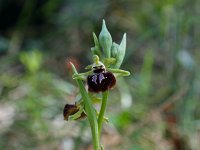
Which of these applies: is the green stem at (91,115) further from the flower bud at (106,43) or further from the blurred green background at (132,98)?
the blurred green background at (132,98)

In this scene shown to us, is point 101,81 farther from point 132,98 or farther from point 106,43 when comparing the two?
point 132,98

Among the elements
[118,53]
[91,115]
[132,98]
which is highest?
[118,53]

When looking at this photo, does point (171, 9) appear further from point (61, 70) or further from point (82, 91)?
point (82, 91)

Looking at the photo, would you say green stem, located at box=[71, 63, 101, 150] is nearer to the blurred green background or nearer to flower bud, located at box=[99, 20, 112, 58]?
flower bud, located at box=[99, 20, 112, 58]

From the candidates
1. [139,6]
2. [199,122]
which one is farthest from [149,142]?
[139,6]

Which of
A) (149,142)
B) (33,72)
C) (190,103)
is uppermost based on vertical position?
(33,72)

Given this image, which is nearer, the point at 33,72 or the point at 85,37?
the point at 33,72

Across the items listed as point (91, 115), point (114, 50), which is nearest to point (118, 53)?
point (114, 50)

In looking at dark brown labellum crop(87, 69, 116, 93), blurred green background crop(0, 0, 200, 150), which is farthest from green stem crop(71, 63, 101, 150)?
blurred green background crop(0, 0, 200, 150)
